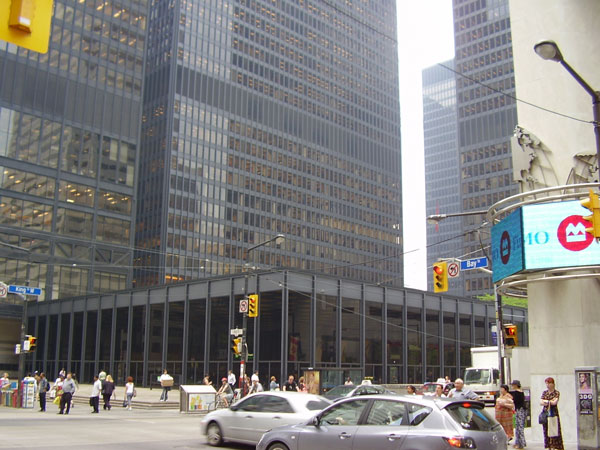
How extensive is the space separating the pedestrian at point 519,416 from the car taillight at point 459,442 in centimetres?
773

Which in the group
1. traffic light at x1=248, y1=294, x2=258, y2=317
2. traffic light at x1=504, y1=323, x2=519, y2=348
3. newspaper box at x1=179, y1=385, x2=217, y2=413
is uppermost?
traffic light at x1=248, y1=294, x2=258, y2=317

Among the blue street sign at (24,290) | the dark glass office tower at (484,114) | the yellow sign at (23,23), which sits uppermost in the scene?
the dark glass office tower at (484,114)

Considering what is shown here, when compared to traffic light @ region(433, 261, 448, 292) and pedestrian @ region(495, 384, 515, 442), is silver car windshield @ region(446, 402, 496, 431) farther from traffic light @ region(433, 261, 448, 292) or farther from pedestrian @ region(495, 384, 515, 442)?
traffic light @ region(433, 261, 448, 292)

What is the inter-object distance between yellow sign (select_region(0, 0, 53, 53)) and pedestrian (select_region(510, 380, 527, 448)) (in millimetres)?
15092

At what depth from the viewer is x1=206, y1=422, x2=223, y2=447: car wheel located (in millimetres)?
16516

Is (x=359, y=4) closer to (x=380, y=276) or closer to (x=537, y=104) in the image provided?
(x=380, y=276)

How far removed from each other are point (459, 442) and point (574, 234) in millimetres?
9250

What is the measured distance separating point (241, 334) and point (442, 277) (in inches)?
427

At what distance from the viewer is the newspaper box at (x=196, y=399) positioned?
3055cm

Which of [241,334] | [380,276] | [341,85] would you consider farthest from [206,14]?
[241,334]

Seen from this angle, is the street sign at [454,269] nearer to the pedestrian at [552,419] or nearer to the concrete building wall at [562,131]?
the concrete building wall at [562,131]

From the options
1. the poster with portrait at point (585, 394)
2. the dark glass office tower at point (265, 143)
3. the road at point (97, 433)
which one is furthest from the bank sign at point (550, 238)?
the dark glass office tower at point (265, 143)

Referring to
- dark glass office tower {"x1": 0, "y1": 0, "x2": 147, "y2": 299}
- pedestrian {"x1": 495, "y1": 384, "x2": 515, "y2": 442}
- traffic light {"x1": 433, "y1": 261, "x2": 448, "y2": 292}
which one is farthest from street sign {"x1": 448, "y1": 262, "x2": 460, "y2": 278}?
dark glass office tower {"x1": 0, "y1": 0, "x2": 147, "y2": 299}

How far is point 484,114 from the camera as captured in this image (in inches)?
4756
